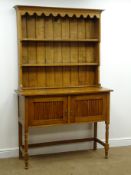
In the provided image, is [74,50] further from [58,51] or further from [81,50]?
[58,51]

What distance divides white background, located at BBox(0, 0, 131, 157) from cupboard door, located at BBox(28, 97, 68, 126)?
509 mm

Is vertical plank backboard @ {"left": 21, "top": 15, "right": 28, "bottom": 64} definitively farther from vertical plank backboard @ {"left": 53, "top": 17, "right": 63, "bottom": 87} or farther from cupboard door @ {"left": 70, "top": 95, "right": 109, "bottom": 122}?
cupboard door @ {"left": 70, "top": 95, "right": 109, "bottom": 122}

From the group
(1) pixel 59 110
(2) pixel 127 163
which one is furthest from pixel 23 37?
(2) pixel 127 163

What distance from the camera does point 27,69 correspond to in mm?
3850

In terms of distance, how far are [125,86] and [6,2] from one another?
6.92 feet

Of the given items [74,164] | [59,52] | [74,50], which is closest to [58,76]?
[59,52]

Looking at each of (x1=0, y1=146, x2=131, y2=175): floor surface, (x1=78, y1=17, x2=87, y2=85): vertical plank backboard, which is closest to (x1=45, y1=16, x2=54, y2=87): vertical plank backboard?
(x1=78, y1=17, x2=87, y2=85): vertical plank backboard

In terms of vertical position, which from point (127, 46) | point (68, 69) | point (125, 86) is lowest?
point (125, 86)

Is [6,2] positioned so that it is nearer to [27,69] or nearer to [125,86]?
[27,69]

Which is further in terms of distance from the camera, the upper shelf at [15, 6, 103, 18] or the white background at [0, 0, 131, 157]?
the white background at [0, 0, 131, 157]

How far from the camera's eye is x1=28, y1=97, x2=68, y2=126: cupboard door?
3.44 meters

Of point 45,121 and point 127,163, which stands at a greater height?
point 45,121

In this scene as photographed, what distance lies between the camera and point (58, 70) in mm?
3979

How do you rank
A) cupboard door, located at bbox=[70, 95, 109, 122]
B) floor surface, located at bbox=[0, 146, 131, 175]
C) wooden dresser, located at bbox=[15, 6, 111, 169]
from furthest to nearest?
cupboard door, located at bbox=[70, 95, 109, 122] < wooden dresser, located at bbox=[15, 6, 111, 169] < floor surface, located at bbox=[0, 146, 131, 175]
